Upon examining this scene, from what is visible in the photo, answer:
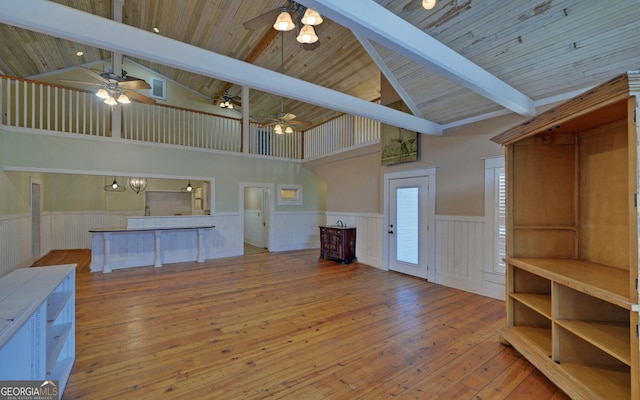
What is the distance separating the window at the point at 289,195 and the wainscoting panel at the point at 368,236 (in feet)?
6.93

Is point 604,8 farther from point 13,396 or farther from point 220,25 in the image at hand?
point 220,25

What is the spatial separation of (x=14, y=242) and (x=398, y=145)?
794 cm

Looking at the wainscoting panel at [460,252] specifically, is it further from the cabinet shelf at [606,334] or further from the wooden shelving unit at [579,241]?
the cabinet shelf at [606,334]

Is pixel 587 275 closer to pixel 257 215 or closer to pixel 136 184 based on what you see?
pixel 257 215

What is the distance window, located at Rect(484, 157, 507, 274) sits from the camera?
3885 mm

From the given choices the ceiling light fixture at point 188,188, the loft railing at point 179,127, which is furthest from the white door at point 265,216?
the ceiling light fixture at point 188,188

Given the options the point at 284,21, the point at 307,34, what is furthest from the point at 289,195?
the point at 284,21

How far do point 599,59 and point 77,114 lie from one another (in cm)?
854

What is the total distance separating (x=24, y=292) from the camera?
5.38 ft

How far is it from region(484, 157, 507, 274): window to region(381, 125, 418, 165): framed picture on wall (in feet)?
4.42

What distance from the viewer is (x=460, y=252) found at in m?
4.45

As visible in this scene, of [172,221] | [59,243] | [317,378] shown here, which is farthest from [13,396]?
[59,243]

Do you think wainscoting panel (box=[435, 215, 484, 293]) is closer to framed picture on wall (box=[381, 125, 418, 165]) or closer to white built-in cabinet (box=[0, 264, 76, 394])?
framed picture on wall (box=[381, 125, 418, 165])
